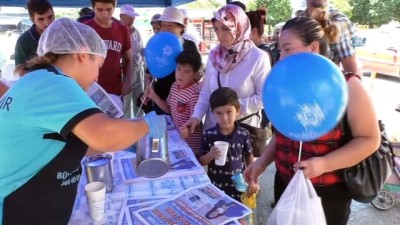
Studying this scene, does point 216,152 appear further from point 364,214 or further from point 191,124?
point 364,214

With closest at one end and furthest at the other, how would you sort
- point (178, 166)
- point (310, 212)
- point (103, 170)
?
point (310, 212), point (103, 170), point (178, 166)

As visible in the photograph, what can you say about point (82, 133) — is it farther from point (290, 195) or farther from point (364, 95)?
point (364, 95)

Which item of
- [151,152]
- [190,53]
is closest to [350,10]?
[190,53]

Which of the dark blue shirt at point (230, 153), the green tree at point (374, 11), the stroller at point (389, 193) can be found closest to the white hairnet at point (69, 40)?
the dark blue shirt at point (230, 153)

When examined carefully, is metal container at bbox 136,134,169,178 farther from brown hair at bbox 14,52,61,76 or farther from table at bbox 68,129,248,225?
brown hair at bbox 14,52,61,76

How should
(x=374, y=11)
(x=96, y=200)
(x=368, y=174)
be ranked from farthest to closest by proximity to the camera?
1. (x=374, y=11)
2. (x=368, y=174)
3. (x=96, y=200)

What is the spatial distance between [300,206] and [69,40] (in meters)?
1.00

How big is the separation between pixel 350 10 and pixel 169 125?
59.1 ft

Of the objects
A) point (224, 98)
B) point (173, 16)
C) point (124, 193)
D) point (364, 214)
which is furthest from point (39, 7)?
point (364, 214)

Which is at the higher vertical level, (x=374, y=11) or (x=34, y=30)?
(x=34, y=30)

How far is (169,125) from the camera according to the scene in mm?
2439

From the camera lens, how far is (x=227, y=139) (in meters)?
2.05

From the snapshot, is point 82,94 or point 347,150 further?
point 347,150

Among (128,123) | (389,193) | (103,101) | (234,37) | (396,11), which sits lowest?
(389,193)
